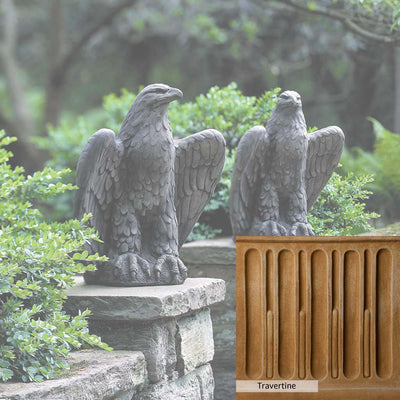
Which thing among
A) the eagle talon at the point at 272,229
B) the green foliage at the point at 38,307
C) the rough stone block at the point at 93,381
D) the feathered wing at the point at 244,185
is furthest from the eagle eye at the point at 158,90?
the rough stone block at the point at 93,381

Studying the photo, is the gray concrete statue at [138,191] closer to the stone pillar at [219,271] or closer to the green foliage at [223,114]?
the stone pillar at [219,271]

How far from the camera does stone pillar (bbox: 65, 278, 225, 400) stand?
2676 millimetres

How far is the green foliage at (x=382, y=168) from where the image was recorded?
120 inches

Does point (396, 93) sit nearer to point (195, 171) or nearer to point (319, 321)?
point (195, 171)

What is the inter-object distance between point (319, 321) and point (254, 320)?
257 millimetres

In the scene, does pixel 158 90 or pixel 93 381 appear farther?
pixel 158 90

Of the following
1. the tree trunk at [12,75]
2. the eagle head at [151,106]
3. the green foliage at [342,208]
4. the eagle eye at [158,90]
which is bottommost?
the green foliage at [342,208]

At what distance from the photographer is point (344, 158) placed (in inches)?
134

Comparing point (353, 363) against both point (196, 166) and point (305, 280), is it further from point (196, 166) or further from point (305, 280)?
Answer: point (196, 166)

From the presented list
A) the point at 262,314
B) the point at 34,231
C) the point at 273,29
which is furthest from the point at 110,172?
the point at 273,29

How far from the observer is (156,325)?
271 centimetres

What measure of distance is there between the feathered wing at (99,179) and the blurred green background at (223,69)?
0.96 meters

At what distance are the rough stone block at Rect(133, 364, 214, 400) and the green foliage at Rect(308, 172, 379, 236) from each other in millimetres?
870

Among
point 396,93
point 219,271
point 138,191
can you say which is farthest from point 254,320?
point 396,93
